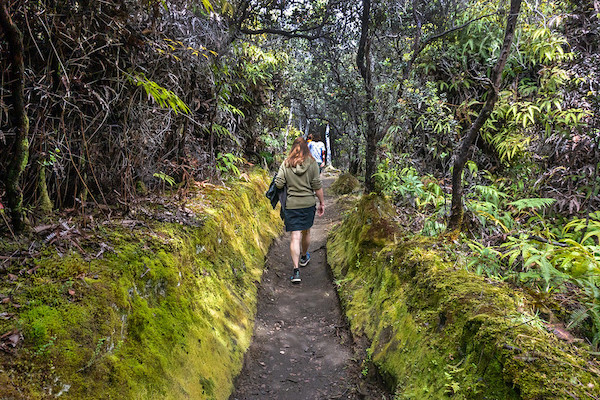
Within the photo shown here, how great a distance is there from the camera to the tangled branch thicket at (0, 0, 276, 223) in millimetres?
2965

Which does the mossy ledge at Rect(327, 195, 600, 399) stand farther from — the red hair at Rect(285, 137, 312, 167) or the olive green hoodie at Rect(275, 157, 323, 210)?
the red hair at Rect(285, 137, 312, 167)

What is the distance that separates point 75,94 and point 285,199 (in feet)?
12.8

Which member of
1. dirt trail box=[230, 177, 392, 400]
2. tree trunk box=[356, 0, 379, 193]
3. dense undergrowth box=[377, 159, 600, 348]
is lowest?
dirt trail box=[230, 177, 392, 400]

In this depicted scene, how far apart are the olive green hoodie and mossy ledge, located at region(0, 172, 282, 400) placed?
6.07 feet

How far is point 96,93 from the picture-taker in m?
3.37

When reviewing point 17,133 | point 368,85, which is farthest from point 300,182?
point 17,133

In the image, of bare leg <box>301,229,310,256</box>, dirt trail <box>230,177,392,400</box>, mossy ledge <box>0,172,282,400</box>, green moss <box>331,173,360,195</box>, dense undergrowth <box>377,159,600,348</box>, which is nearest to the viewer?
mossy ledge <box>0,172,282,400</box>

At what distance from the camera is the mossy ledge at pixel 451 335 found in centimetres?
A: 209

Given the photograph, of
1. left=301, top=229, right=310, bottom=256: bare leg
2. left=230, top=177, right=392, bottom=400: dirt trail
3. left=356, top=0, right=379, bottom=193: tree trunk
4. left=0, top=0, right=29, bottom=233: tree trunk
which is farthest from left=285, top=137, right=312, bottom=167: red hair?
left=0, top=0, right=29, bottom=233: tree trunk

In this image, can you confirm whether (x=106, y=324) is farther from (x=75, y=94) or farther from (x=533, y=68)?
(x=533, y=68)

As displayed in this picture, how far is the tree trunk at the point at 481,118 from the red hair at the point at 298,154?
286cm

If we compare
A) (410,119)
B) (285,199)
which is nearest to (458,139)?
(410,119)

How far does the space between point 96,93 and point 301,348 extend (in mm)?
3842

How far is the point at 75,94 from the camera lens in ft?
10.9
